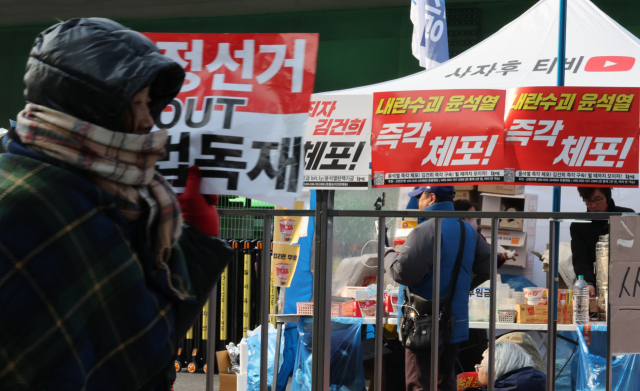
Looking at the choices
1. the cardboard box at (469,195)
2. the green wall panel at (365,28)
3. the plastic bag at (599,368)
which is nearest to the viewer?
the plastic bag at (599,368)

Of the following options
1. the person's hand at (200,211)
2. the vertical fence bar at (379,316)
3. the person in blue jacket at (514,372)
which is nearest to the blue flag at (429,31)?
the person in blue jacket at (514,372)

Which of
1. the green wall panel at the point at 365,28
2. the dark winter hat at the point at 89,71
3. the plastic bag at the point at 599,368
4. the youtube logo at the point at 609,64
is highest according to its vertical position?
the green wall panel at the point at 365,28

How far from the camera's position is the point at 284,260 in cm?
472

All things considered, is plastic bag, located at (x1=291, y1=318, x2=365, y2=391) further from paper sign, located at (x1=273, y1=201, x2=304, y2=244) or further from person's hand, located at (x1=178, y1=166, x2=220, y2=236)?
person's hand, located at (x1=178, y1=166, x2=220, y2=236)

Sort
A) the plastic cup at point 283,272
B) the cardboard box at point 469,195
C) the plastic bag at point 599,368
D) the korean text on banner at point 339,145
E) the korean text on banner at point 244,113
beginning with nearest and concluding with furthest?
the korean text on banner at point 244,113 < the korean text on banner at point 339,145 < the plastic bag at point 599,368 < the plastic cup at point 283,272 < the cardboard box at point 469,195

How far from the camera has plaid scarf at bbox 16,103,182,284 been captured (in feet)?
4.07

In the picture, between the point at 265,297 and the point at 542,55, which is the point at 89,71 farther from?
the point at 542,55

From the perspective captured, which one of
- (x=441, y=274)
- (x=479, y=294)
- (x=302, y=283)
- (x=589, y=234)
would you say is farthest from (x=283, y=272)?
(x=589, y=234)

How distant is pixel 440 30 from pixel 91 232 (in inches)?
207

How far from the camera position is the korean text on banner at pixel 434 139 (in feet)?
9.75

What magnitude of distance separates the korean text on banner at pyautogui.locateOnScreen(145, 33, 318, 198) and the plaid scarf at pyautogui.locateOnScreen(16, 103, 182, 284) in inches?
25.1

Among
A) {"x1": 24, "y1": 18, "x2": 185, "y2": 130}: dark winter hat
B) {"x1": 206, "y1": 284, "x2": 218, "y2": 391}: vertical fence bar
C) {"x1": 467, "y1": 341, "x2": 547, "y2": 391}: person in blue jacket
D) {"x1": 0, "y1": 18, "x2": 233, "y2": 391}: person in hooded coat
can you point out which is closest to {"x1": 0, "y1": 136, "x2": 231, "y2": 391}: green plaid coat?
{"x1": 0, "y1": 18, "x2": 233, "y2": 391}: person in hooded coat

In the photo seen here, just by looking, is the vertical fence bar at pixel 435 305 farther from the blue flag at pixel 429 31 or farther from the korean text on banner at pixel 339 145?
the blue flag at pixel 429 31

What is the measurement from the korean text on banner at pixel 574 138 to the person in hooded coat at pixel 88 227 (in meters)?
2.11
